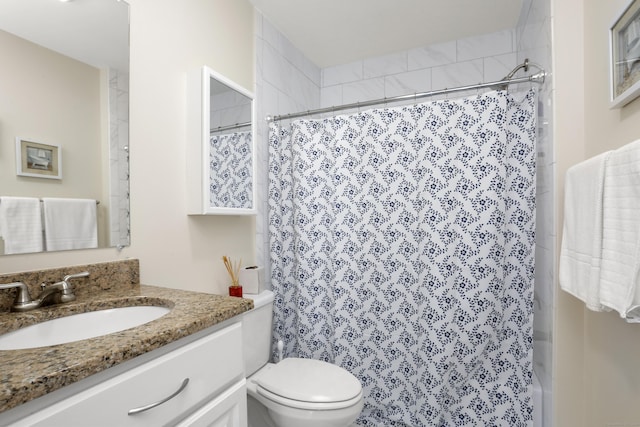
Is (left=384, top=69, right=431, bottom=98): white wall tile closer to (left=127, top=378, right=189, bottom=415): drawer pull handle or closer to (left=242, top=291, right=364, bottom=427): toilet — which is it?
(left=242, top=291, right=364, bottom=427): toilet

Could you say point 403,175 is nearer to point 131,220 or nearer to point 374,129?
point 374,129

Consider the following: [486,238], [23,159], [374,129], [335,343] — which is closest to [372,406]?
[335,343]

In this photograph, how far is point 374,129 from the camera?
5.84ft

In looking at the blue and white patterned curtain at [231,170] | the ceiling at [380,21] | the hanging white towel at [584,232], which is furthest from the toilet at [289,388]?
the ceiling at [380,21]

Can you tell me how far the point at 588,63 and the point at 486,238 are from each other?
31.6 inches

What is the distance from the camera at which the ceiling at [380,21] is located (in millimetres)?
1932

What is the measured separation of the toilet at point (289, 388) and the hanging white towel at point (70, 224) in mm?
724

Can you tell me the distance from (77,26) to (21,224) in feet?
2.24

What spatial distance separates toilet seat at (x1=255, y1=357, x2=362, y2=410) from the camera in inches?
52.2

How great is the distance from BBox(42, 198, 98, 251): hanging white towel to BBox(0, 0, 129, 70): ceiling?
0.49 meters

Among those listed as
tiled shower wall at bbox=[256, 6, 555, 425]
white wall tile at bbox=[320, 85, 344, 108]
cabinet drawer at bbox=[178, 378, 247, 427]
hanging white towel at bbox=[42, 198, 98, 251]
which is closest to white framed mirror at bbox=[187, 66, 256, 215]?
tiled shower wall at bbox=[256, 6, 555, 425]

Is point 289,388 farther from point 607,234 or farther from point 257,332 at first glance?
point 607,234

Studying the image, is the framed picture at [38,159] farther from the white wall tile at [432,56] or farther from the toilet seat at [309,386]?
the white wall tile at [432,56]

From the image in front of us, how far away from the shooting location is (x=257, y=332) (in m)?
1.62
